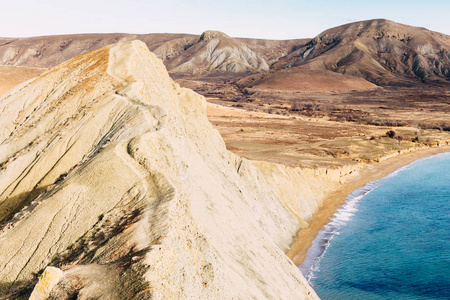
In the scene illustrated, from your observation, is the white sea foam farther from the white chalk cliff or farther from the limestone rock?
the limestone rock

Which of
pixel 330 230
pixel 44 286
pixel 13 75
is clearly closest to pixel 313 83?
pixel 13 75

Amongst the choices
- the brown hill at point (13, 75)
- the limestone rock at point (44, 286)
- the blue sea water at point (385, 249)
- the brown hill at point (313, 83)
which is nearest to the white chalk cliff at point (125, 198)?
the limestone rock at point (44, 286)

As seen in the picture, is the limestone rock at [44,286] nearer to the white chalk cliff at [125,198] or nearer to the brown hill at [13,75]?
the white chalk cliff at [125,198]

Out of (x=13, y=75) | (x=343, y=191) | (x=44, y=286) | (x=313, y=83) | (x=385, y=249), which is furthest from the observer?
(x=313, y=83)

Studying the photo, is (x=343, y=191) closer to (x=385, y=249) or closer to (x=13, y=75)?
(x=385, y=249)


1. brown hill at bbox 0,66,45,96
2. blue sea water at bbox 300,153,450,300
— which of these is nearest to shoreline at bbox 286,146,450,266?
blue sea water at bbox 300,153,450,300

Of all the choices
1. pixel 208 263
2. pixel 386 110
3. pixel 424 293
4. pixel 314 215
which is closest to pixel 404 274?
pixel 424 293

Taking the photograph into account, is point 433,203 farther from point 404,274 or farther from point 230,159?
point 230,159
